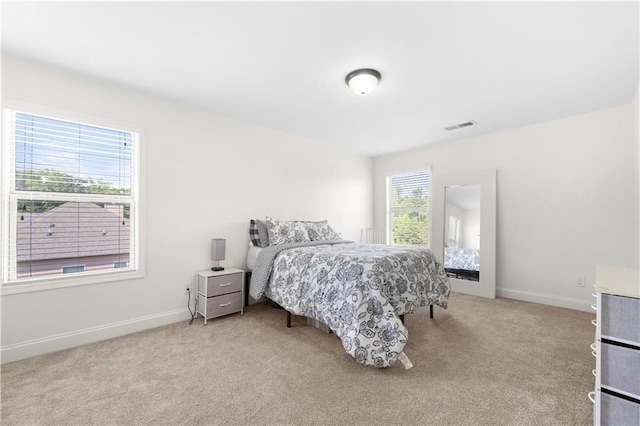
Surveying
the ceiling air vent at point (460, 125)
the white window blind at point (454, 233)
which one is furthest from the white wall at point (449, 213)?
the ceiling air vent at point (460, 125)

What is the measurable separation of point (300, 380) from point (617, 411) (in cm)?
163

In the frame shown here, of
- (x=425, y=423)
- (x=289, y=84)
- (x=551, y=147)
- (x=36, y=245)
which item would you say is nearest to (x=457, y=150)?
(x=551, y=147)

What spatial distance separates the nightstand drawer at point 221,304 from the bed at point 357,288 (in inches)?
7.9

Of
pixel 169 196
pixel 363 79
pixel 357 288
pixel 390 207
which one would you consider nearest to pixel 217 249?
pixel 169 196

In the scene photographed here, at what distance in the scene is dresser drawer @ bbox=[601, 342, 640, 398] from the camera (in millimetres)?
1233

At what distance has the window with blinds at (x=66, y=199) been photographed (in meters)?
2.19

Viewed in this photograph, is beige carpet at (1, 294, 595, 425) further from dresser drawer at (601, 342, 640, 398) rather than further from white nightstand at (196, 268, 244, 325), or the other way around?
dresser drawer at (601, 342, 640, 398)

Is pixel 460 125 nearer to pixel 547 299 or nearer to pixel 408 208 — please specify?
pixel 408 208

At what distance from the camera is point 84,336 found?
242 centimetres

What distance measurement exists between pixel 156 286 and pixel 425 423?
2.65 meters

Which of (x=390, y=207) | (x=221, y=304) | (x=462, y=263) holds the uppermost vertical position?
(x=390, y=207)

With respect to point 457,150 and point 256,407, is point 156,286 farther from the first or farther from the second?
point 457,150

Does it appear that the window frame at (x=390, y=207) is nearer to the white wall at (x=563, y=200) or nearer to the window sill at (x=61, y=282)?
the white wall at (x=563, y=200)

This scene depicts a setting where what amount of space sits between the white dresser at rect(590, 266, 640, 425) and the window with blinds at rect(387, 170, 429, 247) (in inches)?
133
